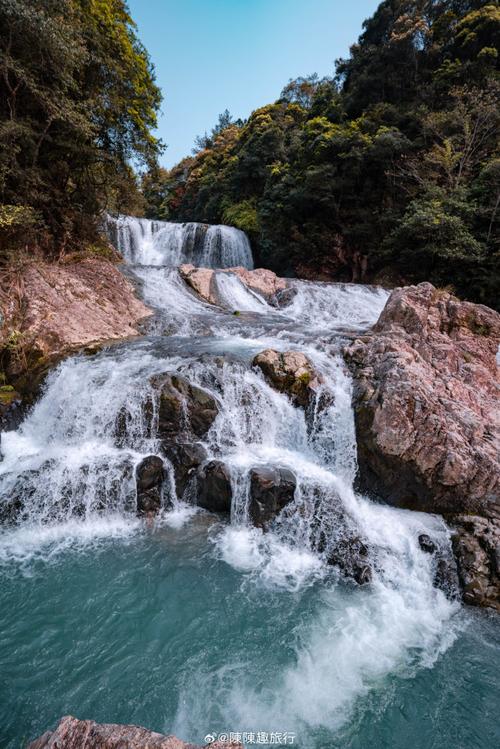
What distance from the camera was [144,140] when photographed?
35.5 feet

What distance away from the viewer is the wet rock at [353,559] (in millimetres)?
4993

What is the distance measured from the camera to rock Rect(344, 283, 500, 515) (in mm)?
5703

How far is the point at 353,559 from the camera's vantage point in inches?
204

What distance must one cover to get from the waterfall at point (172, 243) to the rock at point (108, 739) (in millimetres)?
19933

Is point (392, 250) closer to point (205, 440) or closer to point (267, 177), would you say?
point (267, 177)

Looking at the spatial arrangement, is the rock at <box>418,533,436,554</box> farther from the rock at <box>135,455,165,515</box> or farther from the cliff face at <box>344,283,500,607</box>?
the rock at <box>135,455,165,515</box>

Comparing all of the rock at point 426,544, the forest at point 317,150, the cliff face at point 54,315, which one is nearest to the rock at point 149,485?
the cliff face at point 54,315

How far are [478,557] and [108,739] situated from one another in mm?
5333

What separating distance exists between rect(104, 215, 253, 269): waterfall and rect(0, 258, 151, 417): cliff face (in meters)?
8.71

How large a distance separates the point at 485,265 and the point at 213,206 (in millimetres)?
21517

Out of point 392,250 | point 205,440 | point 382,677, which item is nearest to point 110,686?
point 382,677

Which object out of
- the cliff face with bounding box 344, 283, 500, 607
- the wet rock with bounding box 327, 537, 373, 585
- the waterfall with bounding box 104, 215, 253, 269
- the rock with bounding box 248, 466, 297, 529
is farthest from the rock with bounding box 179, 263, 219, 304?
the wet rock with bounding box 327, 537, 373, 585

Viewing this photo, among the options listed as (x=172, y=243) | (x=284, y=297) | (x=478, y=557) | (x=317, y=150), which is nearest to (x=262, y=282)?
(x=284, y=297)

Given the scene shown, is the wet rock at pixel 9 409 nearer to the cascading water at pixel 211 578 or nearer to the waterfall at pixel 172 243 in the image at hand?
the cascading water at pixel 211 578
